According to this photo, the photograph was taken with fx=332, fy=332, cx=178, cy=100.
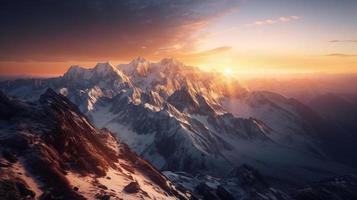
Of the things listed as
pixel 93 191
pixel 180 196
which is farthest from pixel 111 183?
pixel 180 196

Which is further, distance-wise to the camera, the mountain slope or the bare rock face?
the bare rock face

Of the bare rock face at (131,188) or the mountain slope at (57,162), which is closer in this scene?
the mountain slope at (57,162)

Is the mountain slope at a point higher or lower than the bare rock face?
higher

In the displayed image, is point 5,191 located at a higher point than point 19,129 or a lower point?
lower

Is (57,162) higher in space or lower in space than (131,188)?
higher

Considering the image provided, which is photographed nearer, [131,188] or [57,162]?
[57,162]

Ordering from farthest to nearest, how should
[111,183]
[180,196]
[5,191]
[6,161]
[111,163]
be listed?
[180,196] < [111,163] < [111,183] < [6,161] < [5,191]

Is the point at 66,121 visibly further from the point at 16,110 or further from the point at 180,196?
the point at 180,196

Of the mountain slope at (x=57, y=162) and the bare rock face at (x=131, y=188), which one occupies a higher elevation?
the mountain slope at (x=57, y=162)
